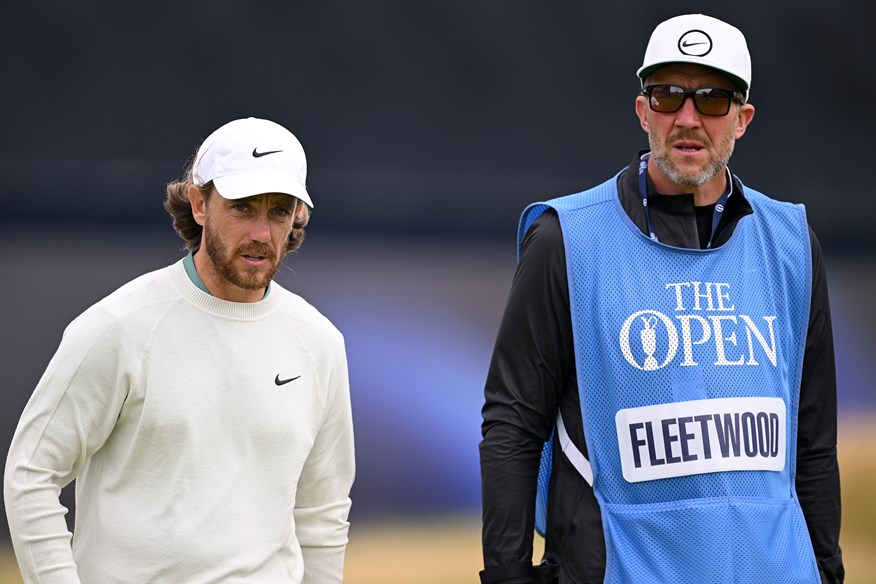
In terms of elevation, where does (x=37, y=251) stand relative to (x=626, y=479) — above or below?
above

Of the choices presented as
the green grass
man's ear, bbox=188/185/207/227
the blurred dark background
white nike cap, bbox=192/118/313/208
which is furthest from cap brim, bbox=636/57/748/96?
the green grass

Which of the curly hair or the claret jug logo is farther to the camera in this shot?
the curly hair

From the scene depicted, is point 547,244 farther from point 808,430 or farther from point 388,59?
point 388,59

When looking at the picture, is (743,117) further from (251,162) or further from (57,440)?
(57,440)

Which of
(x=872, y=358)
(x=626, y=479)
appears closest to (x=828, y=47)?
(x=872, y=358)

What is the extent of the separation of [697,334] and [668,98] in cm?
44

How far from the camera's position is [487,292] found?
479 cm

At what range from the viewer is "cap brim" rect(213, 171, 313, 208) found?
245 centimetres

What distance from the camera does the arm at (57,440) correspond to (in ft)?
7.62

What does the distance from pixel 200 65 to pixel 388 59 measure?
643 mm

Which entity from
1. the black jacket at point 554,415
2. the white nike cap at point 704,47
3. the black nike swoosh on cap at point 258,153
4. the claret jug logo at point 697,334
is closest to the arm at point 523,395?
the black jacket at point 554,415

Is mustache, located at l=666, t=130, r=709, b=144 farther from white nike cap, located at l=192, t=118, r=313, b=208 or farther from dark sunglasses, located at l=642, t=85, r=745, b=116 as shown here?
white nike cap, located at l=192, t=118, r=313, b=208

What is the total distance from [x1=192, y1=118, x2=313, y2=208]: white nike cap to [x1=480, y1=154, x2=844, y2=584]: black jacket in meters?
0.45

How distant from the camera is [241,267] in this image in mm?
2480
